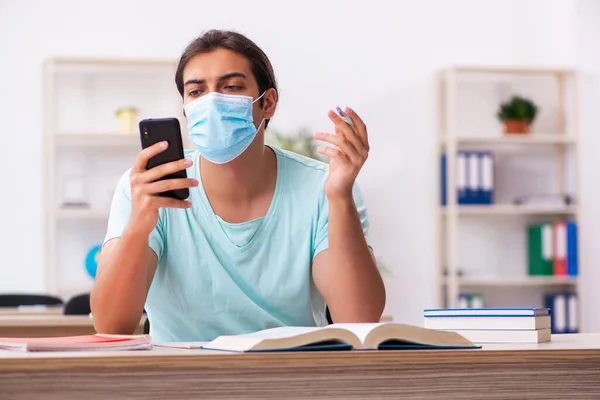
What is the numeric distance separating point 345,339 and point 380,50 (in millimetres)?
4729

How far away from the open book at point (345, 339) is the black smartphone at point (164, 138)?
56cm

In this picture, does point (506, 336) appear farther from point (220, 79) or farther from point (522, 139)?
point (522, 139)

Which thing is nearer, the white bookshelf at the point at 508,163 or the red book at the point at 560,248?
the red book at the point at 560,248

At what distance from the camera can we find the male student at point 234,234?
1792 mm

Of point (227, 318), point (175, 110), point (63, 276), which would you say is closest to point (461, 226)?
point (175, 110)

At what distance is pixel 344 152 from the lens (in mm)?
1780

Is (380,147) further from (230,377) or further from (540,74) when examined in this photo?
(230,377)

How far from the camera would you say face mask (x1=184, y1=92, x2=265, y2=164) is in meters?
1.98

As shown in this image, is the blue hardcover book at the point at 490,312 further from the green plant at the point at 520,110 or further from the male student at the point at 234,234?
the green plant at the point at 520,110

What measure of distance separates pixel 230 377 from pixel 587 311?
16.7ft

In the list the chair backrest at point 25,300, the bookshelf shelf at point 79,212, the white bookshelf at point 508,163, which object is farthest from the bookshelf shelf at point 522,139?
the chair backrest at point 25,300

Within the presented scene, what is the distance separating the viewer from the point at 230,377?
1.11 metres

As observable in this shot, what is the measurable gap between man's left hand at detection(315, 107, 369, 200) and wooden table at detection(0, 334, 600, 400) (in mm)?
647

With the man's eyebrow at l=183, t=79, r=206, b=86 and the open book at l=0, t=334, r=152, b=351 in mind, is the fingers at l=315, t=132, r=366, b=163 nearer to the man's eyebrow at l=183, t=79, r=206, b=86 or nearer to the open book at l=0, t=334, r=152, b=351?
the man's eyebrow at l=183, t=79, r=206, b=86
